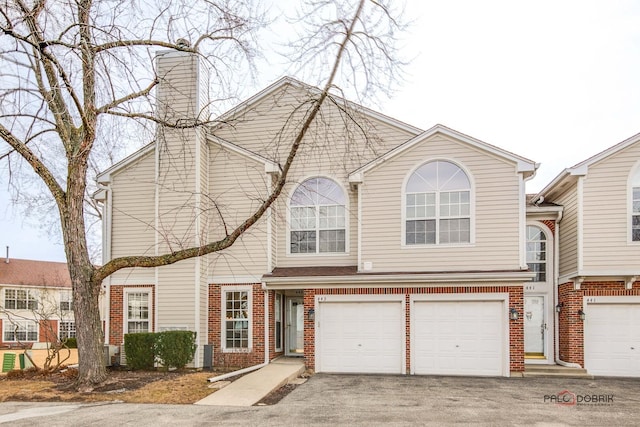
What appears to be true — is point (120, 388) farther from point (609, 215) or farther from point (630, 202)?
point (630, 202)

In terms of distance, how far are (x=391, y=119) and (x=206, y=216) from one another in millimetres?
6167

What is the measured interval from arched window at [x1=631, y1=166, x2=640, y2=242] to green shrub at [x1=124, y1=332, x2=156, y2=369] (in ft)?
41.3

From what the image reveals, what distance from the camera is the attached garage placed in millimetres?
12453

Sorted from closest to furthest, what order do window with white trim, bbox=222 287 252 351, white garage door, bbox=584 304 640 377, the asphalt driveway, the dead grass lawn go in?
1. the asphalt driveway
2. the dead grass lawn
3. white garage door, bbox=584 304 640 377
4. window with white trim, bbox=222 287 252 351

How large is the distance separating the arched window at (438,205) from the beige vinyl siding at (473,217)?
19cm

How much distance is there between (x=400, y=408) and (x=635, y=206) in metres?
8.36

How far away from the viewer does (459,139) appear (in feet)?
43.0

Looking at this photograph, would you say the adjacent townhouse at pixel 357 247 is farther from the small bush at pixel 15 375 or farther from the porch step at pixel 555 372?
the small bush at pixel 15 375

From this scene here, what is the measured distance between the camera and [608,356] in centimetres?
1270

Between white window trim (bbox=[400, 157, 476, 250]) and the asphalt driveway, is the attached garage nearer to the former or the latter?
the asphalt driveway

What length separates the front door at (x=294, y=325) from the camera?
15.2 m

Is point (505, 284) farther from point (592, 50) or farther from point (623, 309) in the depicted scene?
point (592, 50)

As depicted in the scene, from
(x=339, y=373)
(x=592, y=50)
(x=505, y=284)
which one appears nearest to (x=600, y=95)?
(x=592, y=50)

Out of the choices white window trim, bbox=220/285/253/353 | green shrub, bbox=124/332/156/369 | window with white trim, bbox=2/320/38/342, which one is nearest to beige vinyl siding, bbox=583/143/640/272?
white window trim, bbox=220/285/253/353
